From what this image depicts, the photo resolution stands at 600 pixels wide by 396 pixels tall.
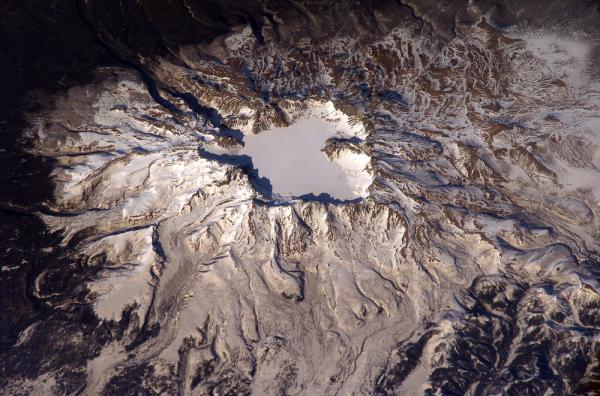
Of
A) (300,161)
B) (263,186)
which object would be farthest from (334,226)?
(300,161)

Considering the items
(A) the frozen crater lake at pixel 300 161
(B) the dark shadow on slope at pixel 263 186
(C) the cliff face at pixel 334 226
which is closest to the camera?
(C) the cliff face at pixel 334 226

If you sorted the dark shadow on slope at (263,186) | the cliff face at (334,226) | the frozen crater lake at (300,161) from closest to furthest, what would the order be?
the cliff face at (334,226), the dark shadow on slope at (263,186), the frozen crater lake at (300,161)

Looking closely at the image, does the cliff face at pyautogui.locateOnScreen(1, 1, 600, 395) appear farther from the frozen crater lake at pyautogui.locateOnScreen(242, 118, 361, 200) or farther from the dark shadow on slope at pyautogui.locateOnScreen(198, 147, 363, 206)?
the frozen crater lake at pyautogui.locateOnScreen(242, 118, 361, 200)

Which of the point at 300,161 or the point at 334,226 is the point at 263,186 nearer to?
the point at 300,161

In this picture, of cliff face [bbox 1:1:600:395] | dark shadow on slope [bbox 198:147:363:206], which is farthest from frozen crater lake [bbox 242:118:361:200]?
cliff face [bbox 1:1:600:395]

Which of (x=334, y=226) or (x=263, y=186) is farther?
(x=263, y=186)

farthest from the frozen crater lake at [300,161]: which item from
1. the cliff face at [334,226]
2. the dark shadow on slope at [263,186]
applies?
the cliff face at [334,226]

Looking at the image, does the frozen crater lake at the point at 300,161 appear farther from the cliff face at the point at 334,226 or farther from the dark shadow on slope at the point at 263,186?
the cliff face at the point at 334,226

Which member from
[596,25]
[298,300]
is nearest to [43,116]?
[298,300]
